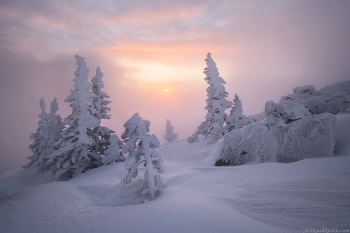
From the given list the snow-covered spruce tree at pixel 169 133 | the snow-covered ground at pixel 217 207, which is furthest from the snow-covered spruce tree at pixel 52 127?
the snow-covered spruce tree at pixel 169 133

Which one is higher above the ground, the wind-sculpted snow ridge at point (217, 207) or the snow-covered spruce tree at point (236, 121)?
the snow-covered spruce tree at point (236, 121)

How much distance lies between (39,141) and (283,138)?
28234 millimetres

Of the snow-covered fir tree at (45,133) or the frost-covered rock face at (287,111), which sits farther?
the snow-covered fir tree at (45,133)

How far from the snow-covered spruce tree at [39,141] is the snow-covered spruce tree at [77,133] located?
896 cm

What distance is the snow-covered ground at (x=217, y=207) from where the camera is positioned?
3.56 meters

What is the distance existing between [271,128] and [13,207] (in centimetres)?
1461

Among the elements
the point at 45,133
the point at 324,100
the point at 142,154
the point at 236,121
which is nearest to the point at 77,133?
the point at 45,133

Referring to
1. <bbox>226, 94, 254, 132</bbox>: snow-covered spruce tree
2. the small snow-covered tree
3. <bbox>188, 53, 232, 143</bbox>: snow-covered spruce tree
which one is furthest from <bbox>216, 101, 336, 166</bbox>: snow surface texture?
the small snow-covered tree

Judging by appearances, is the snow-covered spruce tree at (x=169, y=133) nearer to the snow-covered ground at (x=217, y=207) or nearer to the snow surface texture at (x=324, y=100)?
the snow surface texture at (x=324, y=100)

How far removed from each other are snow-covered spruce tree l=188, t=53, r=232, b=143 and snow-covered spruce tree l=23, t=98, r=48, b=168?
72.9 ft

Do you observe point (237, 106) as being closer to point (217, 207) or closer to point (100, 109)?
point (100, 109)

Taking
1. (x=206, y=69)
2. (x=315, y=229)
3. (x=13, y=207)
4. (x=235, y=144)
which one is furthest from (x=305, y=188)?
(x=206, y=69)

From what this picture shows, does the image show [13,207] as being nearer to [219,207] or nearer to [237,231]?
[219,207]

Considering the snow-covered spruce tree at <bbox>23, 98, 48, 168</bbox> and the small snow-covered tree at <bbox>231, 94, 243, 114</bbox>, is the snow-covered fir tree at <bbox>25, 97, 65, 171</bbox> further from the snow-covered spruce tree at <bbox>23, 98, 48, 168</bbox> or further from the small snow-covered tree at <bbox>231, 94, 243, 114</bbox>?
the small snow-covered tree at <bbox>231, 94, 243, 114</bbox>
